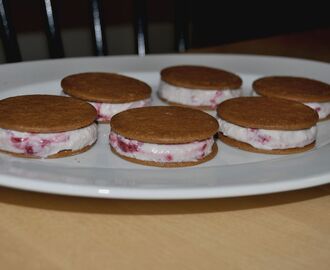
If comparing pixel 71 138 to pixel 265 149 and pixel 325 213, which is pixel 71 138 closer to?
pixel 265 149

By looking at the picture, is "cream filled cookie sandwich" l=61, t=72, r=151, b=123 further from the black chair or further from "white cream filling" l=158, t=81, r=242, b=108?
the black chair

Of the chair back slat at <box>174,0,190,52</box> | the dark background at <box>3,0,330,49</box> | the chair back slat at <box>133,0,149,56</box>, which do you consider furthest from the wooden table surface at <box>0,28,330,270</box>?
the dark background at <box>3,0,330,49</box>

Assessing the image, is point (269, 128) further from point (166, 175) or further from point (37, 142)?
point (37, 142)

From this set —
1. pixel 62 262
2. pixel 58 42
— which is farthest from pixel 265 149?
pixel 58 42

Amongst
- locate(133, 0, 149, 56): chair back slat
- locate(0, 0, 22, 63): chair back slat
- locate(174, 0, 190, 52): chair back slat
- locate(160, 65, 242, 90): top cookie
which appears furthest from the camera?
locate(174, 0, 190, 52): chair back slat

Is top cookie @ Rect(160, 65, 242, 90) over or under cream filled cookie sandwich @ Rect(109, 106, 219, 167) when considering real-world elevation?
under

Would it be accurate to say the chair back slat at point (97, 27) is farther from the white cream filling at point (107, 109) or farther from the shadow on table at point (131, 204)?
the shadow on table at point (131, 204)
